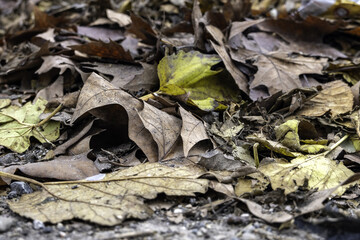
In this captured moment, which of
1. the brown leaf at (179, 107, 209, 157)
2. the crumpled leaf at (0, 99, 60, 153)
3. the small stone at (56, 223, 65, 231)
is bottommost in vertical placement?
the crumpled leaf at (0, 99, 60, 153)

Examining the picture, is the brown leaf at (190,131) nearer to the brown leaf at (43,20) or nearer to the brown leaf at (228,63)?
the brown leaf at (228,63)

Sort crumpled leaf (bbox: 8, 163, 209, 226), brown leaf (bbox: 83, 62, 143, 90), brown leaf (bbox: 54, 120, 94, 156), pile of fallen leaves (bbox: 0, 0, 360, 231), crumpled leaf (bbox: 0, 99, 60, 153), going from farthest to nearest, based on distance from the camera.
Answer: brown leaf (bbox: 83, 62, 143, 90), crumpled leaf (bbox: 0, 99, 60, 153), brown leaf (bbox: 54, 120, 94, 156), pile of fallen leaves (bbox: 0, 0, 360, 231), crumpled leaf (bbox: 8, 163, 209, 226)

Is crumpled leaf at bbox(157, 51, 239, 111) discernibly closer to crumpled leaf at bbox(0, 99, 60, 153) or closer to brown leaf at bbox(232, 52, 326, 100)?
brown leaf at bbox(232, 52, 326, 100)

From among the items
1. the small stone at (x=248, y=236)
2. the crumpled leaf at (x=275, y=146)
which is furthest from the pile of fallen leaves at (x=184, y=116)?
the small stone at (x=248, y=236)

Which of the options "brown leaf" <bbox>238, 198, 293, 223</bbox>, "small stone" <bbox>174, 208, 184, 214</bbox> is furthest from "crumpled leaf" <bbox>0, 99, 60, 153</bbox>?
"brown leaf" <bbox>238, 198, 293, 223</bbox>

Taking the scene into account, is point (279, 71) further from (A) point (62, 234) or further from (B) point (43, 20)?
(B) point (43, 20)

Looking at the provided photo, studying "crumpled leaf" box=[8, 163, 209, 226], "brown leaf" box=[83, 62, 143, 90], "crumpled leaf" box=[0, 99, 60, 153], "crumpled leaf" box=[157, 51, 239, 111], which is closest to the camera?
"crumpled leaf" box=[8, 163, 209, 226]

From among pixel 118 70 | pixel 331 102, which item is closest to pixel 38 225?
pixel 118 70
